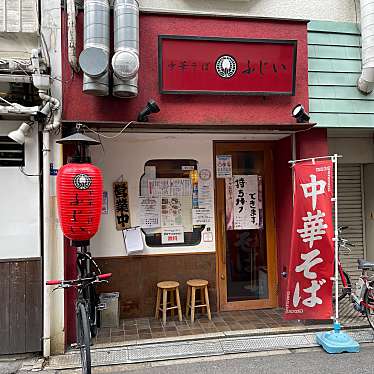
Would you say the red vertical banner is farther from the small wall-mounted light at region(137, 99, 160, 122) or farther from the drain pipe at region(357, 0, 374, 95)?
the small wall-mounted light at region(137, 99, 160, 122)

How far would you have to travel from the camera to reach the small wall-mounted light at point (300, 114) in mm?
5781

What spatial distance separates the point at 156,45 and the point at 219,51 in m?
1.02

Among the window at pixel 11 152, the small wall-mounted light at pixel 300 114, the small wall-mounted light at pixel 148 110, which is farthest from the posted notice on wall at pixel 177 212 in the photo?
the window at pixel 11 152

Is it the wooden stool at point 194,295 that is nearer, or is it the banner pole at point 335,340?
the banner pole at point 335,340

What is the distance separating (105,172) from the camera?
22.7ft

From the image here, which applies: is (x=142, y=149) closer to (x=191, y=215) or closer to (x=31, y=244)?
(x=191, y=215)

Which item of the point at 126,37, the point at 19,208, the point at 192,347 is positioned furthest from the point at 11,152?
the point at 192,347

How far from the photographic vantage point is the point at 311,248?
5605 mm

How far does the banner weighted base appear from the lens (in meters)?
5.30

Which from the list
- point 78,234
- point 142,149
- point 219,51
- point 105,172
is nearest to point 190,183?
point 142,149

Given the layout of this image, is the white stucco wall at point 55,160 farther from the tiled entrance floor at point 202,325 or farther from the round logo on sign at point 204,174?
the round logo on sign at point 204,174

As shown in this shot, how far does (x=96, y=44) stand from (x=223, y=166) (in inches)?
133

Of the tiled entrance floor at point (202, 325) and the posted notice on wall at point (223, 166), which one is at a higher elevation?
the posted notice on wall at point (223, 166)

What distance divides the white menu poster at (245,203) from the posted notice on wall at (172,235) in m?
1.13
